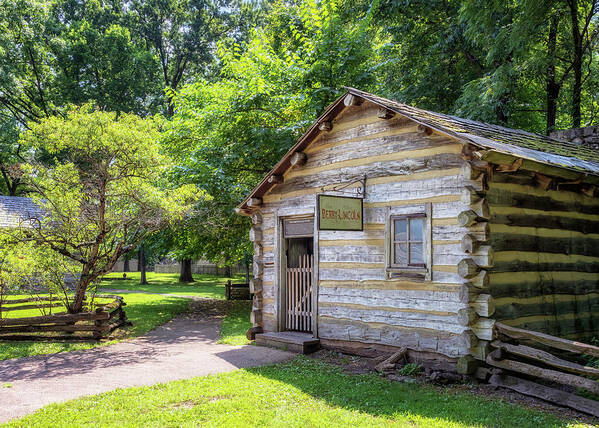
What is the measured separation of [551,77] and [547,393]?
12.2 m

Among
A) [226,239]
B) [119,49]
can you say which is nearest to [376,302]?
[226,239]

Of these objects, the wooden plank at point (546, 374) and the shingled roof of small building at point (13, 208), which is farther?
the shingled roof of small building at point (13, 208)

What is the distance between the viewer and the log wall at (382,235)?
308 inches

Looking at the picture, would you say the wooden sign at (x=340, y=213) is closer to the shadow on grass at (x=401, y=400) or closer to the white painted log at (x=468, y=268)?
the white painted log at (x=468, y=268)

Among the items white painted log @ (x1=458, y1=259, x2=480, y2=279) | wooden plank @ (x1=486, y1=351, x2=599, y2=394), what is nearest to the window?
white painted log @ (x1=458, y1=259, x2=480, y2=279)

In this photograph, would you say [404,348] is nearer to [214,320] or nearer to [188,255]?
[214,320]

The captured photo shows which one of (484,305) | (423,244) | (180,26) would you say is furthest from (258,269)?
(180,26)

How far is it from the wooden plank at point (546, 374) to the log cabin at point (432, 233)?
0.85 ft

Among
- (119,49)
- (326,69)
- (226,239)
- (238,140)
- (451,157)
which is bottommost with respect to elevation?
(226,239)

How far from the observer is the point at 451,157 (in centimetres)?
801

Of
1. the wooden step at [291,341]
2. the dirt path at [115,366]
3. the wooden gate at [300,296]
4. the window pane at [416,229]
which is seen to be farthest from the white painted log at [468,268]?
the wooden gate at [300,296]

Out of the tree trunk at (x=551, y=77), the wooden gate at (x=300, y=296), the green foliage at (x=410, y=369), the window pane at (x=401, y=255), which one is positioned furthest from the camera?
the tree trunk at (x=551, y=77)

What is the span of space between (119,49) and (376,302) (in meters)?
29.8

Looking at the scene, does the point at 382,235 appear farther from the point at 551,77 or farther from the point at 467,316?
the point at 551,77
